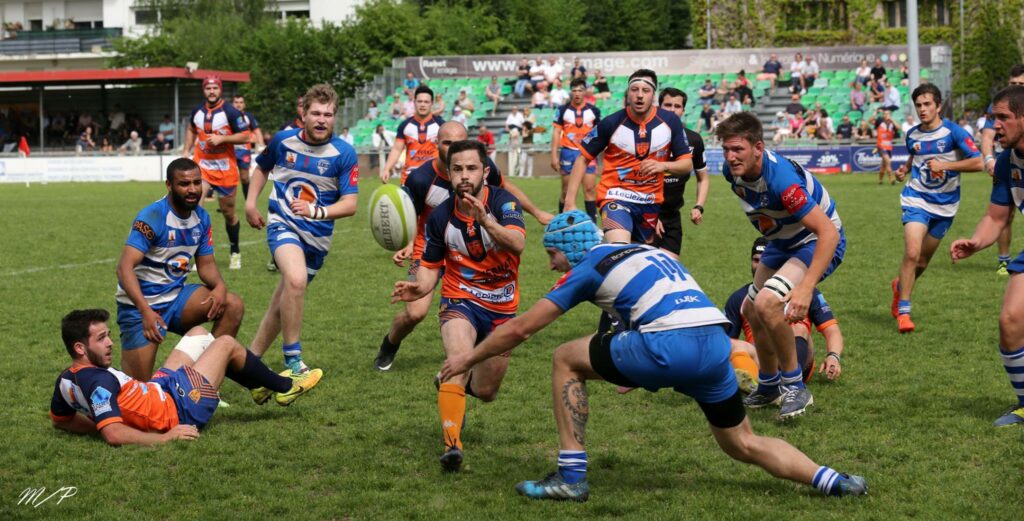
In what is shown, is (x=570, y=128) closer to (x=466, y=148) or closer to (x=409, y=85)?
(x=466, y=148)

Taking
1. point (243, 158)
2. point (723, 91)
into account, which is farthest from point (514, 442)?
point (723, 91)

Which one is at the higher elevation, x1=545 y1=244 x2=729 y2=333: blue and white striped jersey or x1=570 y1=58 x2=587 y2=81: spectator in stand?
x1=570 y1=58 x2=587 y2=81: spectator in stand

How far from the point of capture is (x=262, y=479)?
600cm

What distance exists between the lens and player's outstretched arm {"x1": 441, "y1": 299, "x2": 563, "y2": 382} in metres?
5.15

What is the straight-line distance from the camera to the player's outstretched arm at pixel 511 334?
5.15m

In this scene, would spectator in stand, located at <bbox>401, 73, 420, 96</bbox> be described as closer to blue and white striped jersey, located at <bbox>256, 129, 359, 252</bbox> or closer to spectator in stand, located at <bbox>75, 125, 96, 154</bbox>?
spectator in stand, located at <bbox>75, 125, 96, 154</bbox>

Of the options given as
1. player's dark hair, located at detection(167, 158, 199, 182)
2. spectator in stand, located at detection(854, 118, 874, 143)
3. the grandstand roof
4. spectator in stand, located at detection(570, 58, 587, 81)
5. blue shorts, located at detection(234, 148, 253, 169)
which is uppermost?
the grandstand roof

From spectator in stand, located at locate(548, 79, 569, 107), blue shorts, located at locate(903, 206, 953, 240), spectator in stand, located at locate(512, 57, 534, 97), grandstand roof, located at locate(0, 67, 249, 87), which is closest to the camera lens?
blue shorts, located at locate(903, 206, 953, 240)

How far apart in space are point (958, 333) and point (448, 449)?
5.41 m

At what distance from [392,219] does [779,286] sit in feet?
7.86

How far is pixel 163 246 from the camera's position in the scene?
752 centimetres

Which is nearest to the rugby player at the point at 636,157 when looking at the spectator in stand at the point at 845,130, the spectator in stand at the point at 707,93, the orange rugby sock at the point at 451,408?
the orange rugby sock at the point at 451,408

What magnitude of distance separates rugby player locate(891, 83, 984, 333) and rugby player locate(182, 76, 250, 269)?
8.51m

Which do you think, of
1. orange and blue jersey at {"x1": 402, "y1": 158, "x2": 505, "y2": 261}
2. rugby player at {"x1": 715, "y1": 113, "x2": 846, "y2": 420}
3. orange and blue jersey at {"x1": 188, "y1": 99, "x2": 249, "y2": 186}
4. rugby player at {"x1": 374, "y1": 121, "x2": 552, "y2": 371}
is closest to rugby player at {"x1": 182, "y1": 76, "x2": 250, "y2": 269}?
orange and blue jersey at {"x1": 188, "y1": 99, "x2": 249, "y2": 186}
